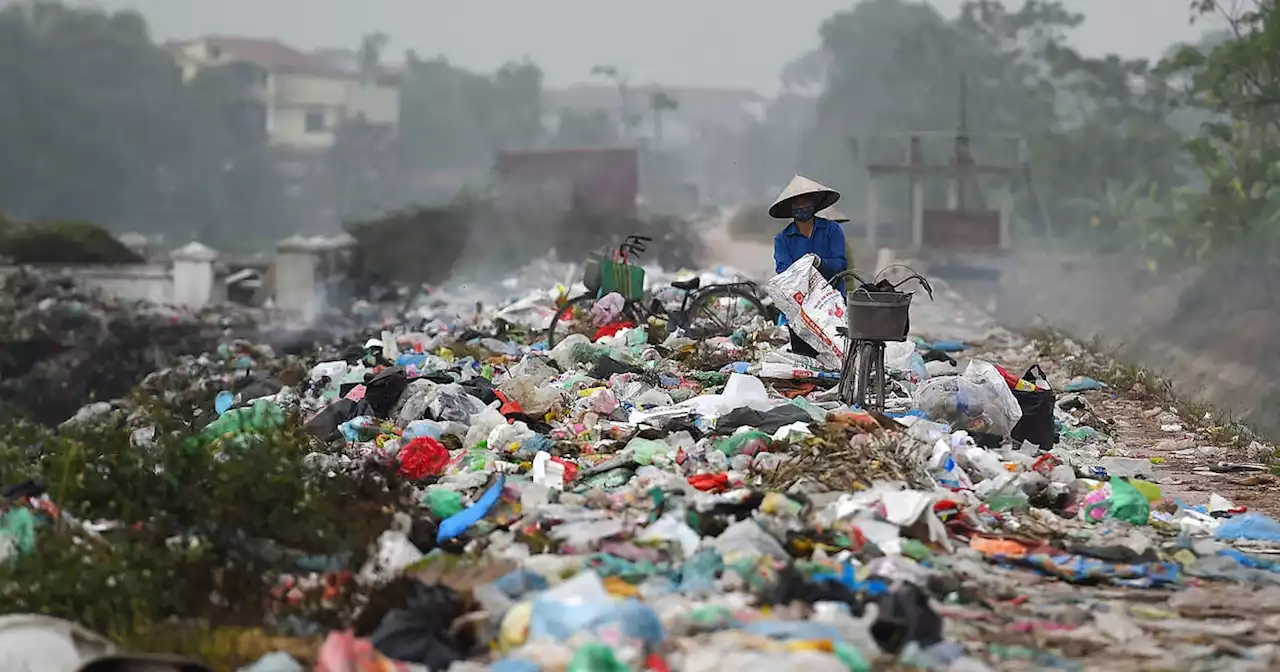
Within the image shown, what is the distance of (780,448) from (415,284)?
23845mm

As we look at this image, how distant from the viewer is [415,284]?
29.5 meters

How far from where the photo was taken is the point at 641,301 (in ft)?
36.6

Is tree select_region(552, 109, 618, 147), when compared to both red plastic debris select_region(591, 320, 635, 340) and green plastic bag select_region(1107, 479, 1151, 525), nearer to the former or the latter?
red plastic debris select_region(591, 320, 635, 340)

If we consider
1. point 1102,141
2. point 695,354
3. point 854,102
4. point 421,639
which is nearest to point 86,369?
point 695,354

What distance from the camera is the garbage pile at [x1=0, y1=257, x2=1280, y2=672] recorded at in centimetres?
388

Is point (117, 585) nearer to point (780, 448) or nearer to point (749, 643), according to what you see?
point (749, 643)

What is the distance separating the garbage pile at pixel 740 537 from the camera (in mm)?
3885

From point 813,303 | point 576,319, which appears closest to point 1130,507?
point 813,303

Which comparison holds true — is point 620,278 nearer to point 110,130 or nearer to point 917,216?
point 917,216

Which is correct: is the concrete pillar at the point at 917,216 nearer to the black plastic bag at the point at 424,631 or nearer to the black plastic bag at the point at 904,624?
the black plastic bag at the point at 904,624

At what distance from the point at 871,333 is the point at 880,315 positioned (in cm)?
10

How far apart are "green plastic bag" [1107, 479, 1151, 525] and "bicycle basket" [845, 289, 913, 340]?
1732 mm

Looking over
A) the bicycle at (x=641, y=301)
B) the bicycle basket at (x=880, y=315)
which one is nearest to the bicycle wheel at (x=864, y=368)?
the bicycle basket at (x=880, y=315)

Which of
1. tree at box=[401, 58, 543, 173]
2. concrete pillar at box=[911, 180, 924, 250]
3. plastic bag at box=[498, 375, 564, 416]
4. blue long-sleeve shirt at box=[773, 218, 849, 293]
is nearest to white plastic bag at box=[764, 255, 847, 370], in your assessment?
blue long-sleeve shirt at box=[773, 218, 849, 293]
